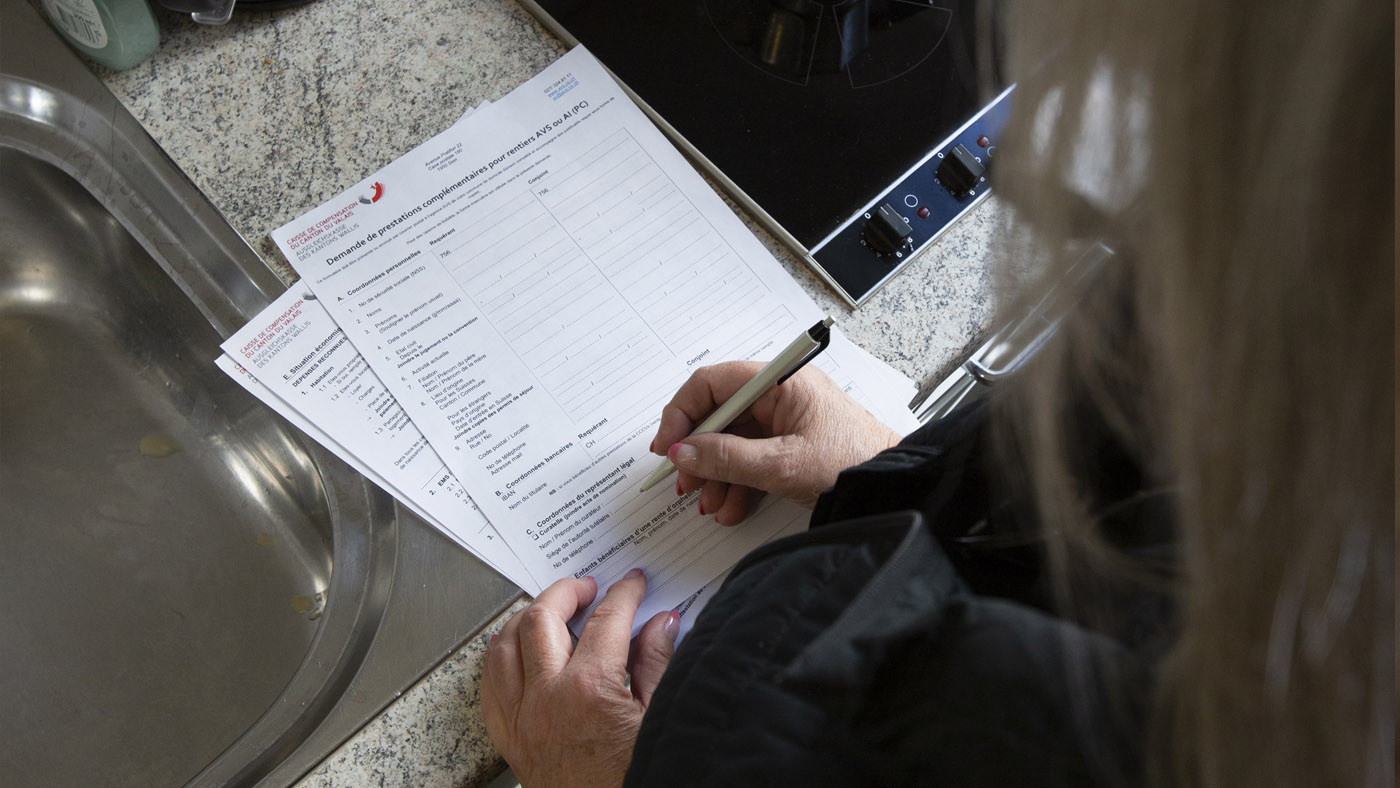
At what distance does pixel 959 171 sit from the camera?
73cm

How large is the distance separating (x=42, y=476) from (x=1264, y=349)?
3.05 feet

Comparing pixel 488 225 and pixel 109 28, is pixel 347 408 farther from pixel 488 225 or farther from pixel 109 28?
pixel 109 28

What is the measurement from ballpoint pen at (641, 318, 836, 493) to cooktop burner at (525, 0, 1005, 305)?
148 mm

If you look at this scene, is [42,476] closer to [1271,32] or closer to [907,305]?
[907,305]

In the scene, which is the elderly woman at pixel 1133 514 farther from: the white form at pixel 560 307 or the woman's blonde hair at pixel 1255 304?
the white form at pixel 560 307

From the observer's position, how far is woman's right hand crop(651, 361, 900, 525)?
60 centimetres

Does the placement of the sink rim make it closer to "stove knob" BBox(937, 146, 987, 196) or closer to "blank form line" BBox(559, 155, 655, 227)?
"blank form line" BBox(559, 155, 655, 227)

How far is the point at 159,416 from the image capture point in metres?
0.81

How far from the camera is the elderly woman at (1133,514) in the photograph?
0.81 feet

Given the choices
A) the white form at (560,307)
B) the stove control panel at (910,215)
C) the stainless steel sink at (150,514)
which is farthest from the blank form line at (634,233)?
the stainless steel sink at (150,514)

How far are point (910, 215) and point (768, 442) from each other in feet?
0.78

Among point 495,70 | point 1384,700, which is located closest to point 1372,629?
point 1384,700

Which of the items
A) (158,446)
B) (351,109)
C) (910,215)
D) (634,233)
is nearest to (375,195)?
(351,109)

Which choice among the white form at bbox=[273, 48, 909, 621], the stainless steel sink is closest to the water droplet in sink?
the stainless steel sink
